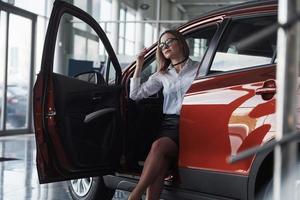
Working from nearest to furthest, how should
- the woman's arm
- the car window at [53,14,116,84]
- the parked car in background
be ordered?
the woman's arm, the car window at [53,14,116,84], the parked car in background

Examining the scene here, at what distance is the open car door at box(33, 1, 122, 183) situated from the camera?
11.6 ft

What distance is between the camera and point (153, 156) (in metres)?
3.57

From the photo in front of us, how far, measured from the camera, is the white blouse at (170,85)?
3713 mm

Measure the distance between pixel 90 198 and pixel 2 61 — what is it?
8271 mm

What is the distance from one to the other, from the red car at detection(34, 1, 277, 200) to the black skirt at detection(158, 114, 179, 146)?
119mm

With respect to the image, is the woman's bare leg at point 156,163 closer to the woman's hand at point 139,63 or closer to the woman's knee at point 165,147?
the woman's knee at point 165,147

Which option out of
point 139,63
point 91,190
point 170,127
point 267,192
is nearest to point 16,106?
point 91,190

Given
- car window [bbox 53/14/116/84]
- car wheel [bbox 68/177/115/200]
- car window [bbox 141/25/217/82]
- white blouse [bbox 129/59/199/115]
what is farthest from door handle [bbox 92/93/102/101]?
car window [bbox 53/14/116/84]

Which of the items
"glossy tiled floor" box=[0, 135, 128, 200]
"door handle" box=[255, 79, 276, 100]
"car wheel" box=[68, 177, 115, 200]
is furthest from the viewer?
"glossy tiled floor" box=[0, 135, 128, 200]

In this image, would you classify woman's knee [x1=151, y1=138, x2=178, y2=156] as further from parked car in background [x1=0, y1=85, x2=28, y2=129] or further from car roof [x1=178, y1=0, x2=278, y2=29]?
parked car in background [x1=0, y1=85, x2=28, y2=129]

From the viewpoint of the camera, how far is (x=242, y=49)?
10.9 feet

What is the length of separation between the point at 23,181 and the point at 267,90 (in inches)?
156

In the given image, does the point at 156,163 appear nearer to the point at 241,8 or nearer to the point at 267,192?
the point at 267,192

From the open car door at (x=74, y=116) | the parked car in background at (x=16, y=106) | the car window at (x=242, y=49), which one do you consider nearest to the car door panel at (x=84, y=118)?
the open car door at (x=74, y=116)
